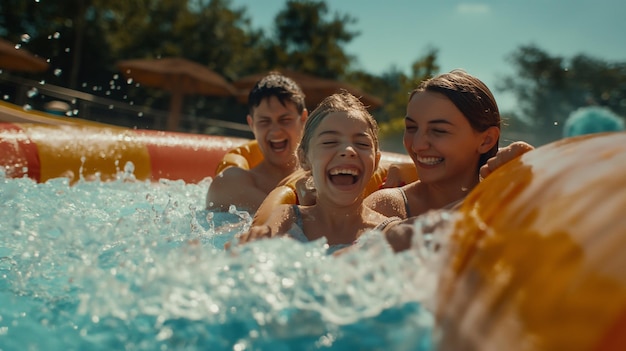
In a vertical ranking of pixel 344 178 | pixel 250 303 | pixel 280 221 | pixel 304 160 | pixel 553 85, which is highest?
pixel 553 85

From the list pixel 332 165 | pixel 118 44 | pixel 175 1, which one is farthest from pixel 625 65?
pixel 175 1

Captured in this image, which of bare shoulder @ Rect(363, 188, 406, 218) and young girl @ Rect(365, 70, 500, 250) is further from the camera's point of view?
bare shoulder @ Rect(363, 188, 406, 218)

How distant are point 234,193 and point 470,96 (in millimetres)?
1450

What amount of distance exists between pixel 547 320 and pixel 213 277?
2.11ft

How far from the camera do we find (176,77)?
11.2m

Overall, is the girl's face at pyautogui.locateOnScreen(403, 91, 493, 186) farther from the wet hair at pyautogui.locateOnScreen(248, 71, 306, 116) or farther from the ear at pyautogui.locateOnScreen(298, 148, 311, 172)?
the wet hair at pyautogui.locateOnScreen(248, 71, 306, 116)

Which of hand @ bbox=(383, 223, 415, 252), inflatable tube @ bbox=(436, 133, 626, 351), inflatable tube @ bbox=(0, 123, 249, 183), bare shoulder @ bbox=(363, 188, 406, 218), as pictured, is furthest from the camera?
inflatable tube @ bbox=(0, 123, 249, 183)

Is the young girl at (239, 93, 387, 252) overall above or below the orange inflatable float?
above

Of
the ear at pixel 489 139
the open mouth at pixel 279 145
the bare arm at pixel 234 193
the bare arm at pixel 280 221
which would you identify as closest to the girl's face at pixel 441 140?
the ear at pixel 489 139

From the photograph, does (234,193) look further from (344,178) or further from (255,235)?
(255,235)

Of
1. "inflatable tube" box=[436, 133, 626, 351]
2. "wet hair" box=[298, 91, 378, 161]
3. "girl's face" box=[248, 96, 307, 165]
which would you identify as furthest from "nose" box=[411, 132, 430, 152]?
"girl's face" box=[248, 96, 307, 165]

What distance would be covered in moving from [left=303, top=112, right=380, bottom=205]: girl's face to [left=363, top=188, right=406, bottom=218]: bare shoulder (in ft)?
0.89

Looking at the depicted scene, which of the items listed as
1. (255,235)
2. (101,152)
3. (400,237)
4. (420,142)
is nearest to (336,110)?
(420,142)

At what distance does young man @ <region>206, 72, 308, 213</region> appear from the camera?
3.33m
